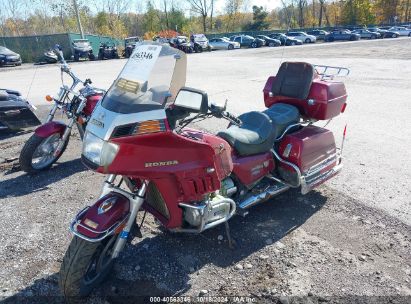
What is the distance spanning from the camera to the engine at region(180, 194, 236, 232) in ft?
9.46

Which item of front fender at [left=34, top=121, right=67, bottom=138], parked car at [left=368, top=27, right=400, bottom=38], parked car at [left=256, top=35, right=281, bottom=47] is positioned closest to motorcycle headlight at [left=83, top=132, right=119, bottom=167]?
front fender at [left=34, top=121, right=67, bottom=138]

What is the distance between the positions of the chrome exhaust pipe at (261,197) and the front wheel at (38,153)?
326 cm

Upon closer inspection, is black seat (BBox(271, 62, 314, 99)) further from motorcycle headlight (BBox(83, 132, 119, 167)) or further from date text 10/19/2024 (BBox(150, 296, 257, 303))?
motorcycle headlight (BBox(83, 132, 119, 167))

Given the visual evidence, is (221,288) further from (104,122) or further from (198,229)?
(104,122)

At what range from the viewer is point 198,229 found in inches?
117

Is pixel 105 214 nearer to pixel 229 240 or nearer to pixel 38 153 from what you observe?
pixel 229 240

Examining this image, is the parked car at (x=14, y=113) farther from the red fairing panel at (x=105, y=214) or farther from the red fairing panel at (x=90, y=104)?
the red fairing panel at (x=105, y=214)

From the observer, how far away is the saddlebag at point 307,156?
3.82 metres

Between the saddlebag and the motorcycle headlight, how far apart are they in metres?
2.13

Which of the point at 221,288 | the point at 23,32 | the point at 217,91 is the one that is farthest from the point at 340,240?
the point at 23,32

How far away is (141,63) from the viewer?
2619 millimetres

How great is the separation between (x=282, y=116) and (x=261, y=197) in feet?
3.12

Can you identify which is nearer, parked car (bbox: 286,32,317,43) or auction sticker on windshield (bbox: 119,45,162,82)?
auction sticker on windshield (bbox: 119,45,162,82)

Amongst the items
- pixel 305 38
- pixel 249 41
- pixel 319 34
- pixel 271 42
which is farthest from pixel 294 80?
pixel 319 34
